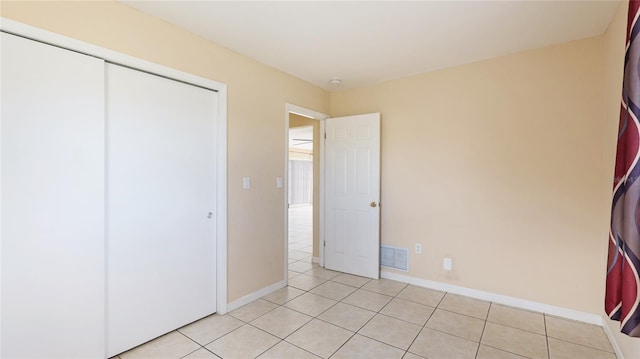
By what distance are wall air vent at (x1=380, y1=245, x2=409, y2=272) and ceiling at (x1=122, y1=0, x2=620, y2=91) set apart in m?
2.20

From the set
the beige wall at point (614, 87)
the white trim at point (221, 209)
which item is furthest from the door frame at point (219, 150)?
the beige wall at point (614, 87)

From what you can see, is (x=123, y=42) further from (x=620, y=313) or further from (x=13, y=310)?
(x=620, y=313)

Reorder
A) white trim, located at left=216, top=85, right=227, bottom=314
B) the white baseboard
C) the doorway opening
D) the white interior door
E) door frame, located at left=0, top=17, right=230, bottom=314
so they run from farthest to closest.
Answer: the doorway opening
the white interior door
the white baseboard
white trim, located at left=216, top=85, right=227, bottom=314
door frame, located at left=0, top=17, right=230, bottom=314

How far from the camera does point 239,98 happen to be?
279cm

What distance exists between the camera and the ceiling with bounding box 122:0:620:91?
2.01m

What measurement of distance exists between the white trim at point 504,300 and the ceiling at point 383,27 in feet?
8.01

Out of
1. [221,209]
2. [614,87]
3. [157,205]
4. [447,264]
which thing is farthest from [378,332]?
[614,87]

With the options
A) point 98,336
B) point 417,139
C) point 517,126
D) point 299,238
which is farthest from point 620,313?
point 299,238

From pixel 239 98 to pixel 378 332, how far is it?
2491 mm

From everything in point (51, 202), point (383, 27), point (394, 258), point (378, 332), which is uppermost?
point (383, 27)

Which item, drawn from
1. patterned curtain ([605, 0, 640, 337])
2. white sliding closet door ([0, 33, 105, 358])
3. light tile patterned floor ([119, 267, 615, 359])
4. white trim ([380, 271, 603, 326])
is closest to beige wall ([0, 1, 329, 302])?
white sliding closet door ([0, 33, 105, 358])

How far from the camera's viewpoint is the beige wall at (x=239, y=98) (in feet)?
6.01

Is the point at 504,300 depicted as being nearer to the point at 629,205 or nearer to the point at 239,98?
the point at 629,205

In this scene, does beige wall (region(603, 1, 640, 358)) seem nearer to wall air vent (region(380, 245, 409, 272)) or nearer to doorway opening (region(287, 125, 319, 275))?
wall air vent (region(380, 245, 409, 272))
